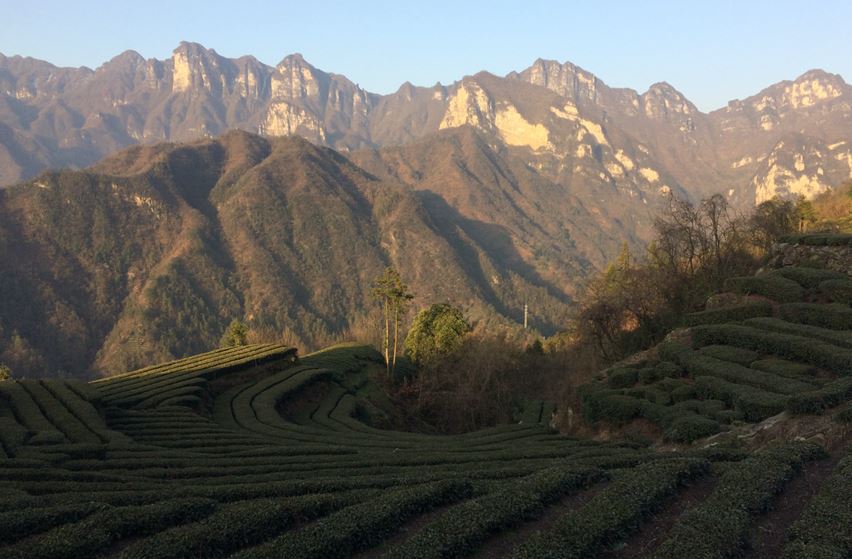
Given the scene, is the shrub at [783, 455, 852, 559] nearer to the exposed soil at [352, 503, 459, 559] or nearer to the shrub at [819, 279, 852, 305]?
the exposed soil at [352, 503, 459, 559]

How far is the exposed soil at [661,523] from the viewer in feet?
40.3

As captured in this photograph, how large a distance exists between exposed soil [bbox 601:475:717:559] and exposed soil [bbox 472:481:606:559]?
1616 millimetres

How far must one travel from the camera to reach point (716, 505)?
13.4 metres

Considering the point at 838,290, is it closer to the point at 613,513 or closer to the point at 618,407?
the point at 618,407

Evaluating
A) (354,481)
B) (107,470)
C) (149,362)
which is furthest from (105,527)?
(149,362)

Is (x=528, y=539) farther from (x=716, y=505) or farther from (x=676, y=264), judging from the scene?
(x=676, y=264)

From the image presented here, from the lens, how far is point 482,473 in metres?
19.3

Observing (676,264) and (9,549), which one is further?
(676,264)

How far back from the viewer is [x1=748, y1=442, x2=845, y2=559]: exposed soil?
40.5 feet

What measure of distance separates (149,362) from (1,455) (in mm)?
182727

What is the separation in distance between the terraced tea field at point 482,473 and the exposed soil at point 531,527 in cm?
5

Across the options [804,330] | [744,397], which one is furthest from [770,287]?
[744,397]

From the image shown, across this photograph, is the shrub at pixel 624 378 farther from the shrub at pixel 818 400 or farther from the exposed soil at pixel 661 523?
the exposed soil at pixel 661 523

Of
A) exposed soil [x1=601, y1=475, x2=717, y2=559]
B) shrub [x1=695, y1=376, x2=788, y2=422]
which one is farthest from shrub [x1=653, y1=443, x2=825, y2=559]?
shrub [x1=695, y1=376, x2=788, y2=422]
